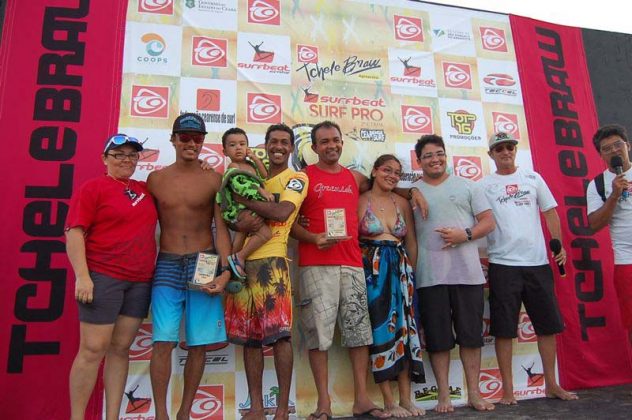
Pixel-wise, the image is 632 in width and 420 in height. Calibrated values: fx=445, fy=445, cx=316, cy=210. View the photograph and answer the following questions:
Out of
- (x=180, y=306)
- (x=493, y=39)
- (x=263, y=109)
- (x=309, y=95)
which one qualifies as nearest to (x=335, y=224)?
(x=180, y=306)

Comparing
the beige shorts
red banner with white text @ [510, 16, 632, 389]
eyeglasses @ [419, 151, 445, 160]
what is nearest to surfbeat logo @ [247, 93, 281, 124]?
eyeglasses @ [419, 151, 445, 160]

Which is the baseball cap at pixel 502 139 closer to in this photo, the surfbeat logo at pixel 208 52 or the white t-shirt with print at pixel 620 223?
the white t-shirt with print at pixel 620 223

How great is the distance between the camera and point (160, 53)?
11.9ft

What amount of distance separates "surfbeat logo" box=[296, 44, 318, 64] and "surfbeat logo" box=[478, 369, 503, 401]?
120 inches

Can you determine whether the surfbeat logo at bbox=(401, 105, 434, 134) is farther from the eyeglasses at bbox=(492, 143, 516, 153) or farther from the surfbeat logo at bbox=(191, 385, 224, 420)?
the surfbeat logo at bbox=(191, 385, 224, 420)

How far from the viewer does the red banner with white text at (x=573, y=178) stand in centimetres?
396

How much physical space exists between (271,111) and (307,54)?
657 millimetres

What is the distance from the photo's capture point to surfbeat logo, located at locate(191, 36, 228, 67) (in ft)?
12.1

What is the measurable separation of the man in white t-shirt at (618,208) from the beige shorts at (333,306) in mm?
2010

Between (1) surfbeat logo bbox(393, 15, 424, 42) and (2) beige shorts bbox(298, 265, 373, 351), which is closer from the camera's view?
(2) beige shorts bbox(298, 265, 373, 351)

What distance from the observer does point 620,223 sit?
348 centimetres

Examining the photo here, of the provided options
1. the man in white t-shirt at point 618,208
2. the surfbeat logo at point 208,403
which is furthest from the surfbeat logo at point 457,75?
the surfbeat logo at point 208,403

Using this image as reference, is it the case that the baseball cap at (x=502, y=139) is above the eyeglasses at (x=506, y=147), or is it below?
above

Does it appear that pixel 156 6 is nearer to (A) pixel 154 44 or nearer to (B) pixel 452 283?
(A) pixel 154 44
